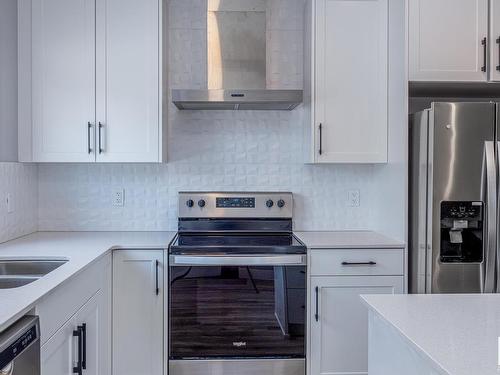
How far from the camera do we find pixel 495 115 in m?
2.23

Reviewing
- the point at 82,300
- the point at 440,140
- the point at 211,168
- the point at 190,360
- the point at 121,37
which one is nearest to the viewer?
the point at 82,300

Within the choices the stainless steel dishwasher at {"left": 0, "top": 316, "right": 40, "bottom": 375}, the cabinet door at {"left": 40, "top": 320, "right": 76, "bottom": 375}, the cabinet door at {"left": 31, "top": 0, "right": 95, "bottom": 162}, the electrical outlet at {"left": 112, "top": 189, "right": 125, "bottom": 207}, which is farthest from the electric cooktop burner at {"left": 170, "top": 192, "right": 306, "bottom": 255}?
the stainless steel dishwasher at {"left": 0, "top": 316, "right": 40, "bottom": 375}

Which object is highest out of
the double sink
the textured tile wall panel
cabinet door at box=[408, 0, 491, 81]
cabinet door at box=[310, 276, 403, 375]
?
cabinet door at box=[408, 0, 491, 81]

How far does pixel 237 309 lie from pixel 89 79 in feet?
5.14

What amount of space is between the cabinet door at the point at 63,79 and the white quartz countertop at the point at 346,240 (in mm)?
1370

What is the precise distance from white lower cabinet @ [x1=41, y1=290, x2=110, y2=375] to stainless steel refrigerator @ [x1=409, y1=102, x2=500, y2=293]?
1.64m

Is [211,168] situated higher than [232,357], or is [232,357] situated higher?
[211,168]

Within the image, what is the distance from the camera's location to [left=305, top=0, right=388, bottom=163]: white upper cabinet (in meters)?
2.67

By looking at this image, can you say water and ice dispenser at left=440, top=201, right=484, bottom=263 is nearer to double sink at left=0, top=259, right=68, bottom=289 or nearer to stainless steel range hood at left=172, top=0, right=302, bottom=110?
stainless steel range hood at left=172, top=0, right=302, bottom=110

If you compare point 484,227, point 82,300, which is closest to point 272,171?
point 484,227

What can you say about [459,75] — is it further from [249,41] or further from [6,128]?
[6,128]

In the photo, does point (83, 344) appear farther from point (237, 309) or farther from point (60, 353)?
point (237, 309)

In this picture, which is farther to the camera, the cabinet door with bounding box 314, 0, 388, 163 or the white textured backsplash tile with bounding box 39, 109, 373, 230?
the white textured backsplash tile with bounding box 39, 109, 373, 230

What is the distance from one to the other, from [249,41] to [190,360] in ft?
6.22
